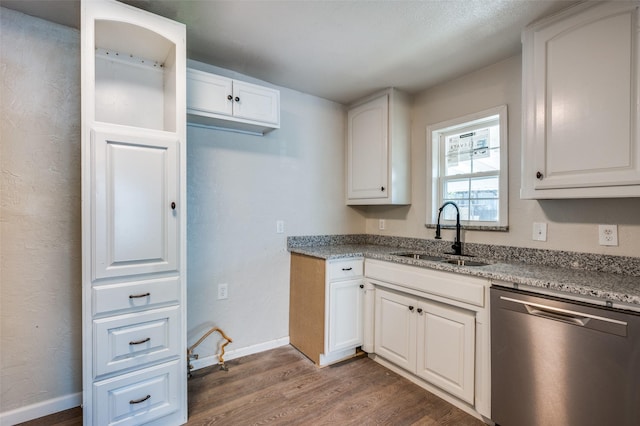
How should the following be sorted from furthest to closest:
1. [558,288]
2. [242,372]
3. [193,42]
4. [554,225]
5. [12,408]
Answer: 1. [242,372]
2. [193,42]
3. [554,225]
4. [12,408]
5. [558,288]

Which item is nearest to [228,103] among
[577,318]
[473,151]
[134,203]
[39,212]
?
[134,203]

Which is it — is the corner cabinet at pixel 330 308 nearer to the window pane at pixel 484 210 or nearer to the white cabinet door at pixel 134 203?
the window pane at pixel 484 210

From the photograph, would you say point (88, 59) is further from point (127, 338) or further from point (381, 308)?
point (381, 308)

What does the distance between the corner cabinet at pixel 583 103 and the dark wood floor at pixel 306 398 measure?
1458mm

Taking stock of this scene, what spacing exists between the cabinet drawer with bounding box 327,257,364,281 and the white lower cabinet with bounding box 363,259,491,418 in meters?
0.07

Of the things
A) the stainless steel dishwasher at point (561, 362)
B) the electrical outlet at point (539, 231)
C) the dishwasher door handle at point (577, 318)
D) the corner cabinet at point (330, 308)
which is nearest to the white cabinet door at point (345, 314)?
the corner cabinet at point (330, 308)

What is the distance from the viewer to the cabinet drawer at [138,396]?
59.1 inches

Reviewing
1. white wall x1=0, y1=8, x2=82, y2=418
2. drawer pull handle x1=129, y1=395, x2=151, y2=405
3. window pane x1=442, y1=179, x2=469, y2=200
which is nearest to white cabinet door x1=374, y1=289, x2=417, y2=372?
window pane x1=442, y1=179, x2=469, y2=200

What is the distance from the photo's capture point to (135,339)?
1575 mm

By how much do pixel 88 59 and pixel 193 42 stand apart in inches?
28.9

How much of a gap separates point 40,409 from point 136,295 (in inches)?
39.3

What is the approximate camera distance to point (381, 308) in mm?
2336

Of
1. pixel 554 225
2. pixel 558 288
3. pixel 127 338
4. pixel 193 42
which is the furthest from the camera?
pixel 193 42

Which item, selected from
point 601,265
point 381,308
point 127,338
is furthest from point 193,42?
point 601,265
